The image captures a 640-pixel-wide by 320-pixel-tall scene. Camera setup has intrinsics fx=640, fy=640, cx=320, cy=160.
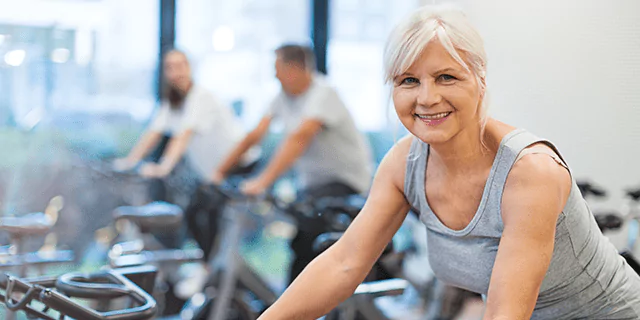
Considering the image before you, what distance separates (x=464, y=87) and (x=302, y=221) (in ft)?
5.01

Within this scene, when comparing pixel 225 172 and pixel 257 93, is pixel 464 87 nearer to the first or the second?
pixel 225 172

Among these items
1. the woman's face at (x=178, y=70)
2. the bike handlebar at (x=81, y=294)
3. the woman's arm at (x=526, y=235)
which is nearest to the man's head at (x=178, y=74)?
the woman's face at (x=178, y=70)

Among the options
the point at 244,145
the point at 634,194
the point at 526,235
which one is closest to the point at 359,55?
the point at 244,145

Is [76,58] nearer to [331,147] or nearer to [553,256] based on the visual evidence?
[331,147]

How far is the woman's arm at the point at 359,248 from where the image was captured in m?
1.33

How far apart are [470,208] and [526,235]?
164 millimetres

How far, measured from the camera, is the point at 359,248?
1.36m

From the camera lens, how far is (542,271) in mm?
1098

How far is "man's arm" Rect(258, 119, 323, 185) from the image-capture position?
299 centimetres

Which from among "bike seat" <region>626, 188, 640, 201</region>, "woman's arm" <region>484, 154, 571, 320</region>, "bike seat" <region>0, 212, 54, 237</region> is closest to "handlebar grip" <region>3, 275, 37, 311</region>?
"woman's arm" <region>484, 154, 571, 320</region>

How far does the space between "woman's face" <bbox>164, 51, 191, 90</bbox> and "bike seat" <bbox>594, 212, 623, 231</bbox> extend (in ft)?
8.88

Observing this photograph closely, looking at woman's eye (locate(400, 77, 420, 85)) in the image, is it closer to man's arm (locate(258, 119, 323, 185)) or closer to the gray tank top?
the gray tank top

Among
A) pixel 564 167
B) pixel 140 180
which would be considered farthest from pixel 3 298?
pixel 140 180

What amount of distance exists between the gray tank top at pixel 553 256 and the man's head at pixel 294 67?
1845 mm
